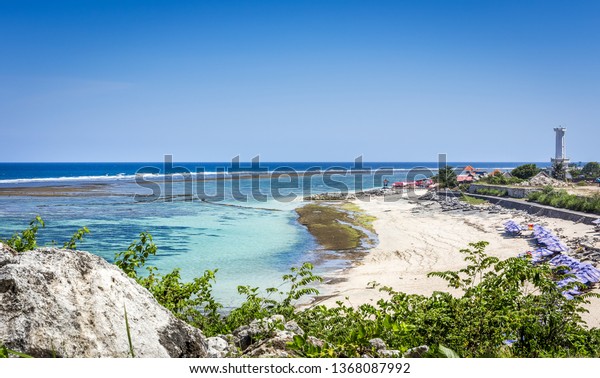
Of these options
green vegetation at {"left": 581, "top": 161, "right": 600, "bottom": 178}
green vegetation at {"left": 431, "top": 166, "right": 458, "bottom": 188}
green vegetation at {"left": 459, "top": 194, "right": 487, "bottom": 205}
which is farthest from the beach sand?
green vegetation at {"left": 581, "top": 161, "right": 600, "bottom": 178}

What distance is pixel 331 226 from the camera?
3100cm

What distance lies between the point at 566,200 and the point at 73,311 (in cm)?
3384

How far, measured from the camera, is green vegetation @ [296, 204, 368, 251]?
24.9m

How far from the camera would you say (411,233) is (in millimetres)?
27797

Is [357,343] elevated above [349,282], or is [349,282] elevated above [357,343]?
[357,343]

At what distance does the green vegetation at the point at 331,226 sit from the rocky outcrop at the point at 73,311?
19837 millimetres

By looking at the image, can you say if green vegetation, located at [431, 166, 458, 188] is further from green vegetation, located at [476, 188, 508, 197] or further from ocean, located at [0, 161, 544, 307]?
ocean, located at [0, 161, 544, 307]

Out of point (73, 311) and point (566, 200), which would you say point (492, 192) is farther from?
point (73, 311)

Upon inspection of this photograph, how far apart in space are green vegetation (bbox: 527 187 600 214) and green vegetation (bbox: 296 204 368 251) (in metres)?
12.3

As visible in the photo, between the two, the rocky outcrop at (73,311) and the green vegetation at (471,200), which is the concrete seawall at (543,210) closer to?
the green vegetation at (471,200)

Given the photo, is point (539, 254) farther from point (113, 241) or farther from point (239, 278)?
Answer: point (113, 241)
